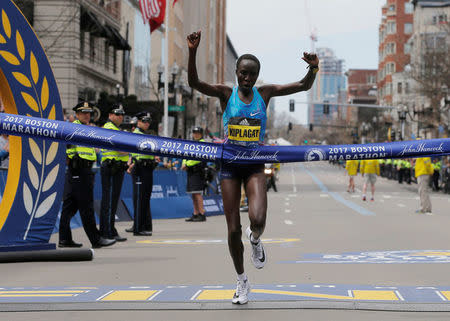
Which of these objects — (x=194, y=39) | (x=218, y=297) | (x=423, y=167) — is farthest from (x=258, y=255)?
(x=423, y=167)

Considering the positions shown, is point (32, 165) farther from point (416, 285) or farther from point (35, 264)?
point (416, 285)

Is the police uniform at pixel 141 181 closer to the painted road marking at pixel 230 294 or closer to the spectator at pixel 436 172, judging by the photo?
the painted road marking at pixel 230 294

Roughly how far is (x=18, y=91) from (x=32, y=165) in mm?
996

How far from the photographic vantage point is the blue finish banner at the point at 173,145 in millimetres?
7477

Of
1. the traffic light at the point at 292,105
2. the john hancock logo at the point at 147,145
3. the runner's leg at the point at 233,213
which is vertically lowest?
the runner's leg at the point at 233,213

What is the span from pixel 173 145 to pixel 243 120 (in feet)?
3.03

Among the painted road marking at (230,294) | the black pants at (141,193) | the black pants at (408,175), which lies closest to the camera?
the painted road marking at (230,294)

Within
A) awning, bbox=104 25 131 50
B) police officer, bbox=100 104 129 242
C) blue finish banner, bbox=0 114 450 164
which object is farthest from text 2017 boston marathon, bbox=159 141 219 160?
awning, bbox=104 25 131 50

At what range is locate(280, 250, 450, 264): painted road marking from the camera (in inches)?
400

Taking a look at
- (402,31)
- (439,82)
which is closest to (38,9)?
(439,82)

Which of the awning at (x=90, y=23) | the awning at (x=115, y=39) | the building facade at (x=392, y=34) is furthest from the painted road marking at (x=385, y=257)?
the building facade at (x=392, y=34)

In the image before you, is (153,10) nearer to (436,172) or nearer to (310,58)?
(436,172)

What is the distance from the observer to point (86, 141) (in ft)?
25.3

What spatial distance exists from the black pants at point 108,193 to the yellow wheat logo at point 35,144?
2.07 meters
